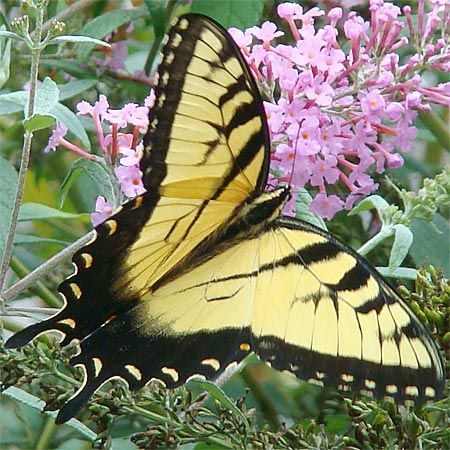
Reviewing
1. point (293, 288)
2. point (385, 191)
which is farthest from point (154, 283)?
point (385, 191)

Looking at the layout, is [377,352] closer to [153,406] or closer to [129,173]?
[153,406]

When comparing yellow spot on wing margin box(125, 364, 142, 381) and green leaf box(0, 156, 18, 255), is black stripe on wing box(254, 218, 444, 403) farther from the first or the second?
green leaf box(0, 156, 18, 255)

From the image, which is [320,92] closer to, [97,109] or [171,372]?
[97,109]

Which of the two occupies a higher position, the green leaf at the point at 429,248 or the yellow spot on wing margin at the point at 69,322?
the green leaf at the point at 429,248

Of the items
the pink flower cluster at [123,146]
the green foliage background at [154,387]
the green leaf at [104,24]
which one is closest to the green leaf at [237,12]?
the green foliage background at [154,387]

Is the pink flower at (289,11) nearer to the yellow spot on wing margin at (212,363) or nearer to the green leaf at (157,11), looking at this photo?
the green leaf at (157,11)
